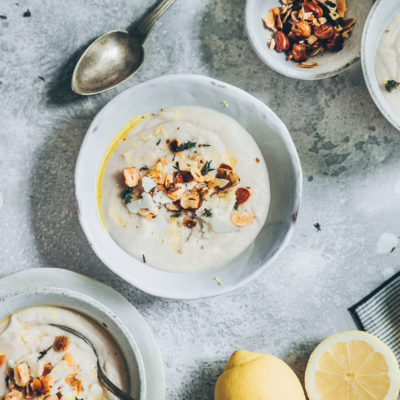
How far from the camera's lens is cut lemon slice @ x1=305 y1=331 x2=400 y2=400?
A: 1293 millimetres

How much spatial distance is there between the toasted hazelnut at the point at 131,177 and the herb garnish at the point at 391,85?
769mm

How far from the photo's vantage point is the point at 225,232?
1.30 metres

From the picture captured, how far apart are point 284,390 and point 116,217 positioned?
27.6 inches

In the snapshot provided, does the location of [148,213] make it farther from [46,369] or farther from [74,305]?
[46,369]

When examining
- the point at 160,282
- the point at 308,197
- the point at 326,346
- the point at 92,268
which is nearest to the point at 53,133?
the point at 92,268

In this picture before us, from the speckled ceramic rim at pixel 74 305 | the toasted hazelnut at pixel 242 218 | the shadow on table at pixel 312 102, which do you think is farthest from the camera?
the shadow on table at pixel 312 102

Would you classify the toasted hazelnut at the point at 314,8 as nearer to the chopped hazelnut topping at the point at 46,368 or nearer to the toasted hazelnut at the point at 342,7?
the toasted hazelnut at the point at 342,7

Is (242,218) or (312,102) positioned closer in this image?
(242,218)

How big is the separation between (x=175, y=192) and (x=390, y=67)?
0.72 m

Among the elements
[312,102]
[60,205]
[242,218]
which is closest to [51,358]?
[60,205]

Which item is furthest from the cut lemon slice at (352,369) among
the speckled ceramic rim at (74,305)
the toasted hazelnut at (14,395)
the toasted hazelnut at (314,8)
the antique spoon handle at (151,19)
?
the antique spoon handle at (151,19)

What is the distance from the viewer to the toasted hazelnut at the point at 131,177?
126 cm

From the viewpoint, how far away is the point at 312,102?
1412 millimetres

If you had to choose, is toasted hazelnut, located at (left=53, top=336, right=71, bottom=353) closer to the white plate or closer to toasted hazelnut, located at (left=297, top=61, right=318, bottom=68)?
the white plate
